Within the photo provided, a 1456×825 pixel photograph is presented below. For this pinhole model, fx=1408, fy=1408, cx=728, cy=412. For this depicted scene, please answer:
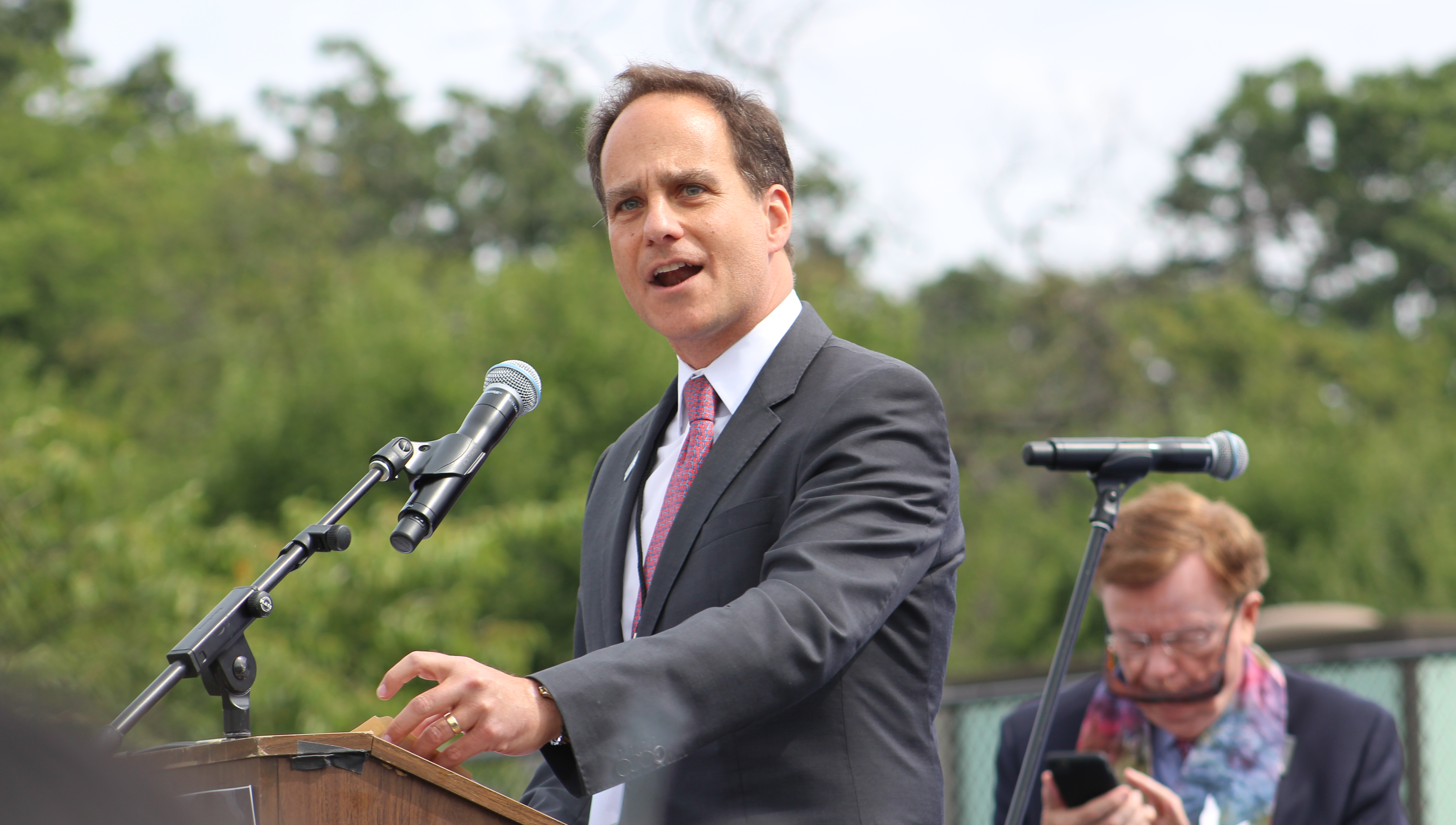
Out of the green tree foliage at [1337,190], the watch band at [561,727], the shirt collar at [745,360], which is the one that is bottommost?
the watch band at [561,727]

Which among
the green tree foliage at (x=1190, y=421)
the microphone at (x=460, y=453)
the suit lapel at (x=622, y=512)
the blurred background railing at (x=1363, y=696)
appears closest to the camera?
the microphone at (x=460, y=453)

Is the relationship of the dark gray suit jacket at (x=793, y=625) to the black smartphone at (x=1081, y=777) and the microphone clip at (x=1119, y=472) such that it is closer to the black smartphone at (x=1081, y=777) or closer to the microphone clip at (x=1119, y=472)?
the microphone clip at (x=1119, y=472)

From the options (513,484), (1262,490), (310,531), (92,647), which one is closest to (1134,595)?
(310,531)

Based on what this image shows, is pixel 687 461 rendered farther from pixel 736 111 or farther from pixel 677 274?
pixel 736 111

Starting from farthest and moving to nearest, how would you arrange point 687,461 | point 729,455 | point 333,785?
point 687,461 < point 729,455 < point 333,785

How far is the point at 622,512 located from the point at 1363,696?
3174mm

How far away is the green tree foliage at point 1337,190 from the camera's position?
29.5 metres

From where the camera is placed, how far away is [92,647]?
18.3 feet

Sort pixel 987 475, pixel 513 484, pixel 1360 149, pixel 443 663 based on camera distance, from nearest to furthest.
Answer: pixel 443 663 < pixel 513 484 < pixel 987 475 < pixel 1360 149

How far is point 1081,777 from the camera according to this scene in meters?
2.70

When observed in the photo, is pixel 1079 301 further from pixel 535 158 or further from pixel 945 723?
pixel 945 723

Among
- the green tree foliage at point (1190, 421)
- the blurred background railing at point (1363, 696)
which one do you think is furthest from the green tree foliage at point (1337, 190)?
the blurred background railing at point (1363, 696)

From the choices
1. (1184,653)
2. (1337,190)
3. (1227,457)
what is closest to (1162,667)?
(1184,653)

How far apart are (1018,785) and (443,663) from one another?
1.15 metres
